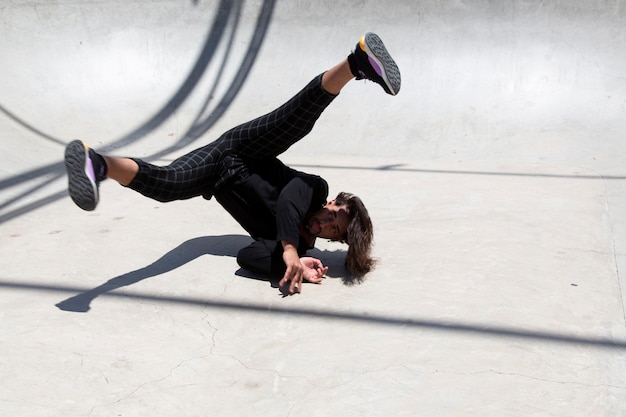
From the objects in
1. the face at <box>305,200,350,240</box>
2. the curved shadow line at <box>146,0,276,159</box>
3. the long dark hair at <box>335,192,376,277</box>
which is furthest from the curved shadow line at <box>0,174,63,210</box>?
the long dark hair at <box>335,192,376,277</box>

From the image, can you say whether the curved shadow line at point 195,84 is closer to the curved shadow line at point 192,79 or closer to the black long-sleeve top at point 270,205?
the curved shadow line at point 192,79

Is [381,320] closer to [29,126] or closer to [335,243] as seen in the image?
[335,243]

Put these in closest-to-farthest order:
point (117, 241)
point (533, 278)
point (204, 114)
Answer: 1. point (533, 278)
2. point (117, 241)
3. point (204, 114)

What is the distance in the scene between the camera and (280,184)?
10.3 feet

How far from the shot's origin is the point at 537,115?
5.39 meters

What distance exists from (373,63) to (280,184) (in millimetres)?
674

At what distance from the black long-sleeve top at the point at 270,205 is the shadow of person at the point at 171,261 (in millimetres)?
264

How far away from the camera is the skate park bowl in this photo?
7.18 ft

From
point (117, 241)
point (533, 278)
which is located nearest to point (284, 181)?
point (117, 241)

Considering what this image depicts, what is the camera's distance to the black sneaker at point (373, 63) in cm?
293

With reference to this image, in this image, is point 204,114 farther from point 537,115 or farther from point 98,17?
point 537,115

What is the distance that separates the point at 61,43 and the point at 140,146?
1923mm

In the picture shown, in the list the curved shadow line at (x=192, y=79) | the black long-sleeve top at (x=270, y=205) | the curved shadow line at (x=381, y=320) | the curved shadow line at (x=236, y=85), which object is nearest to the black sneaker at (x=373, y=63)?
the black long-sleeve top at (x=270, y=205)

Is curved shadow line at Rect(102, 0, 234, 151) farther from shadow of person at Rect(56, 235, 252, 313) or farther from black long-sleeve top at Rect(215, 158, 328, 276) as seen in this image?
black long-sleeve top at Rect(215, 158, 328, 276)
